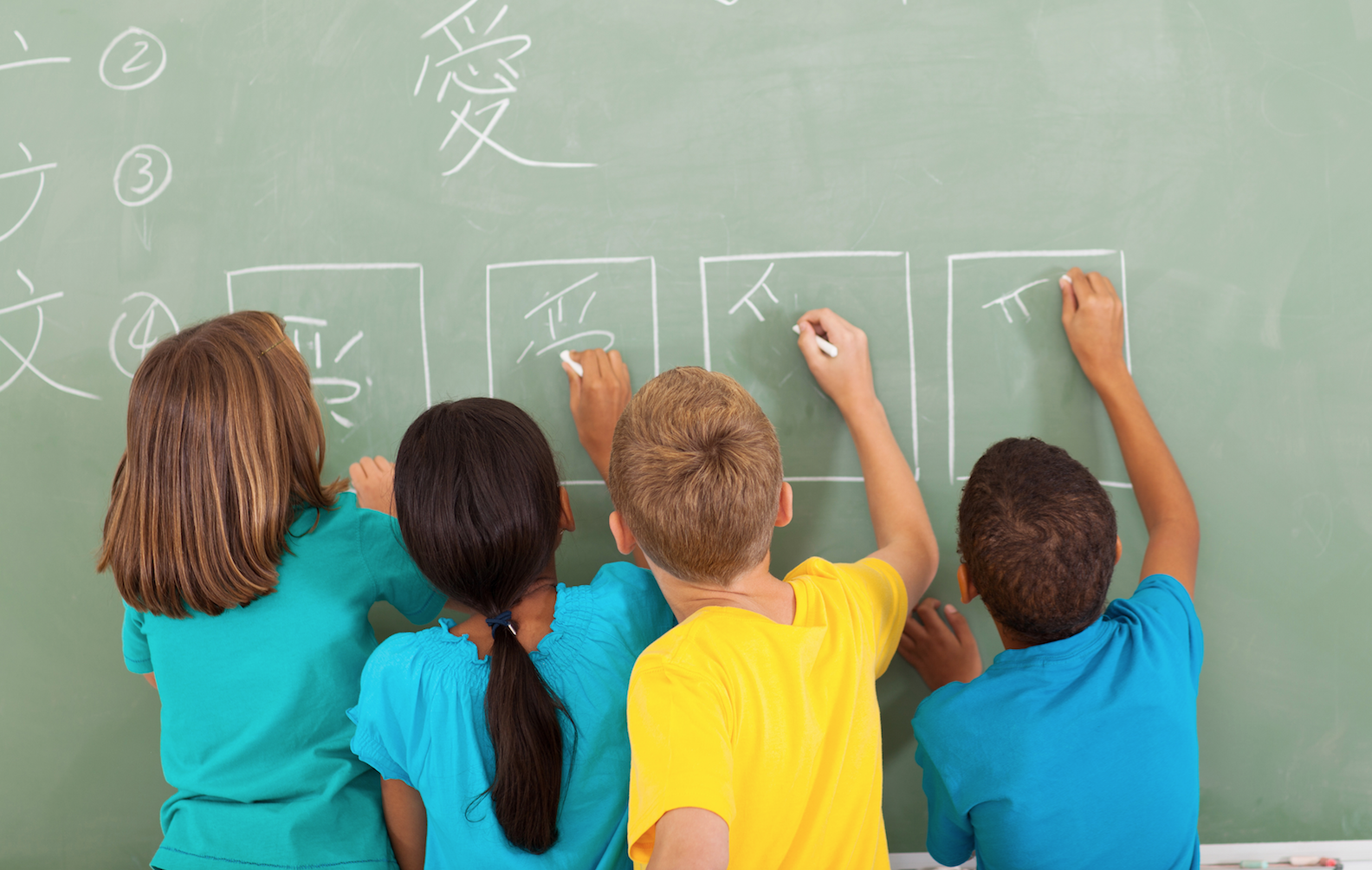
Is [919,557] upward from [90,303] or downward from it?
downward

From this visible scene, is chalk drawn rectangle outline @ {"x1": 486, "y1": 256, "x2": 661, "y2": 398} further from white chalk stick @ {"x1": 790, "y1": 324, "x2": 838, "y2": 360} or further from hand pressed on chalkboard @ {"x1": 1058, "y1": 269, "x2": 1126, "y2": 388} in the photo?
hand pressed on chalkboard @ {"x1": 1058, "y1": 269, "x2": 1126, "y2": 388}

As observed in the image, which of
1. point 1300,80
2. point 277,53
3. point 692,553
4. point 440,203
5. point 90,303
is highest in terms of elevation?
point 277,53

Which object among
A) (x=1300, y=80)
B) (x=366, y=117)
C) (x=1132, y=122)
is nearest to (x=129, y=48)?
(x=366, y=117)

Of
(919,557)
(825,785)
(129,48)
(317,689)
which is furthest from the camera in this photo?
(129,48)

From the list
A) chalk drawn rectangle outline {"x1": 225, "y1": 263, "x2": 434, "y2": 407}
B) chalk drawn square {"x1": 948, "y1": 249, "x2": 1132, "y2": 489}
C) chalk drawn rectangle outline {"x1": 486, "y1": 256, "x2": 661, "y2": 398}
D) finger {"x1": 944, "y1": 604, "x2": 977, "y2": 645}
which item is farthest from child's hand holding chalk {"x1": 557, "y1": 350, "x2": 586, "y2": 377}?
finger {"x1": 944, "y1": 604, "x2": 977, "y2": 645}

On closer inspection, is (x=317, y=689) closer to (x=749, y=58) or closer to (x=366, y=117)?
(x=366, y=117)

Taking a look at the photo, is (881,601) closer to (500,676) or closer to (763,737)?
(763,737)

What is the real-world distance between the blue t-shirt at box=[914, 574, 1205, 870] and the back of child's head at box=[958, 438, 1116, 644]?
36mm

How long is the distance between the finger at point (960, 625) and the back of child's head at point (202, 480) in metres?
0.93

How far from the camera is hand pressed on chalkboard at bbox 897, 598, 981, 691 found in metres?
1.13

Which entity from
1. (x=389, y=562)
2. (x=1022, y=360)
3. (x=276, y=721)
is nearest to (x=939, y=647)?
(x=1022, y=360)

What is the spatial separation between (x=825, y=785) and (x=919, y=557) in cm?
38

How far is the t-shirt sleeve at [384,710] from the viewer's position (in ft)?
2.80

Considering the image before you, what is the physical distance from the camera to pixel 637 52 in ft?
3.68
